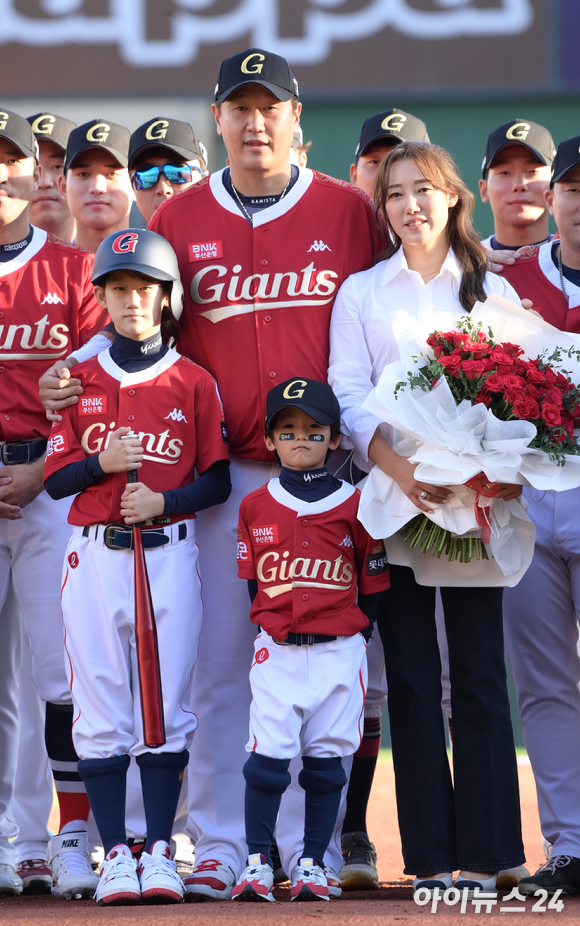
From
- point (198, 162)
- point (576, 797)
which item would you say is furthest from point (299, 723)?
point (198, 162)

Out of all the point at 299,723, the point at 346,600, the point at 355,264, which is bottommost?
the point at 299,723

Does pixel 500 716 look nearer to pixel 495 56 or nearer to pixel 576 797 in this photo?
pixel 576 797

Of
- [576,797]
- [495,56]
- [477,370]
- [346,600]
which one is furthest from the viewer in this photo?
[495,56]

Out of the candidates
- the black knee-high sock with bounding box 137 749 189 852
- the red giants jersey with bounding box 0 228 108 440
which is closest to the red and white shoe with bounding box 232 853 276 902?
the black knee-high sock with bounding box 137 749 189 852

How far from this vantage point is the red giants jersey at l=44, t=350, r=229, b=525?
3.54 metres

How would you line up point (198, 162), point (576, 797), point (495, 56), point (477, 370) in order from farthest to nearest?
point (495, 56) → point (198, 162) → point (576, 797) → point (477, 370)

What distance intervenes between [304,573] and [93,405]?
88cm

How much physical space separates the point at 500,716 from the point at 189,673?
97 cm

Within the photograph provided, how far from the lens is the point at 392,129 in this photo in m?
4.97

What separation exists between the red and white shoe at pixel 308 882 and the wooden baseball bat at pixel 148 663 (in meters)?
0.56

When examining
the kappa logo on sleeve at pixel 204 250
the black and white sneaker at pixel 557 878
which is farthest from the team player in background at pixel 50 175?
the black and white sneaker at pixel 557 878

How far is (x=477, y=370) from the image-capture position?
3.24m

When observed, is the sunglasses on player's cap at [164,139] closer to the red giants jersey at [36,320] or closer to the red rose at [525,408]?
the red giants jersey at [36,320]

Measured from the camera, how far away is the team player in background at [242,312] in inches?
148
